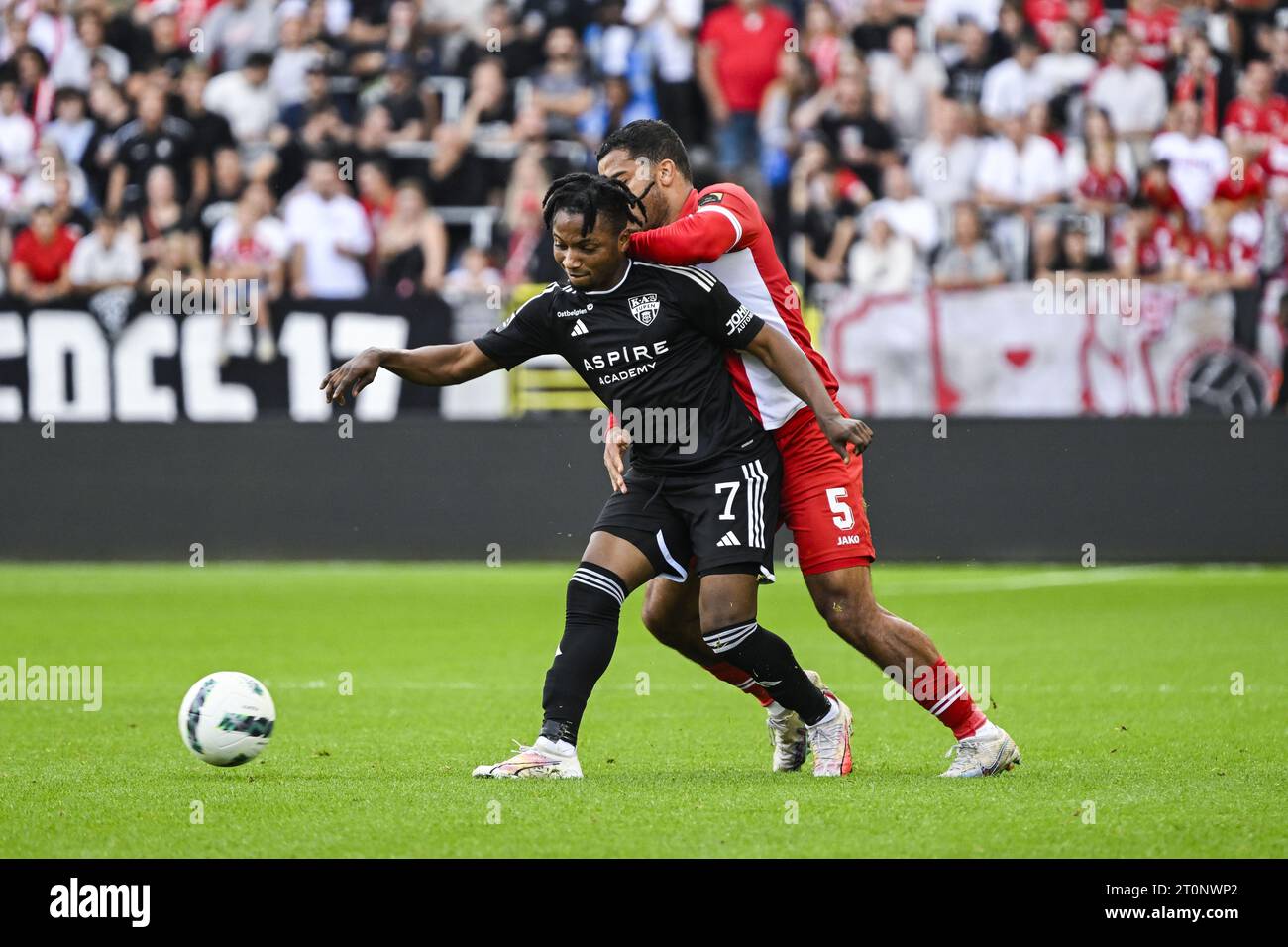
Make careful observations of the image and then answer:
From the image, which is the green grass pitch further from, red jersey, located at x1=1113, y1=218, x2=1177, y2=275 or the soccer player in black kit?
red jersey, located at x1=1113, y1=218, x2=1177, y2=275

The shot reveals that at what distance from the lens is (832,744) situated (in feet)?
22.7

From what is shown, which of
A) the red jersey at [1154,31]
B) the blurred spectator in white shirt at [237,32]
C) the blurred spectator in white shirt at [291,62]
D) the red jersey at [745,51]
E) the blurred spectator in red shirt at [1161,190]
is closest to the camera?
the blurred spectator in red shirt at [1161,190]

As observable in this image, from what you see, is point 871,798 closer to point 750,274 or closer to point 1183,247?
point 750,274

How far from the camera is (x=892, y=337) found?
55.6ft

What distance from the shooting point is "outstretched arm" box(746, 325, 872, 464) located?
6410 millimetres

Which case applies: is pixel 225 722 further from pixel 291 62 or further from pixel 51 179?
pixel 291 62

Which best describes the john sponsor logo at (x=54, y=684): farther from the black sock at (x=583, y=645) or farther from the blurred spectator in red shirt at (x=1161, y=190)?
the blurred spectator in red shirt at (x=1161, y=190)

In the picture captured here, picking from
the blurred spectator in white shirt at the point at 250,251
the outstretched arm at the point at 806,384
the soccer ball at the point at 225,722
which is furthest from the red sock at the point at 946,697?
the blurred spectator in white shirt at the point at 250,251

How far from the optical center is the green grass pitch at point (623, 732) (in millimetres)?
5516

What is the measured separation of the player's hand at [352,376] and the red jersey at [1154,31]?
46.2 ft

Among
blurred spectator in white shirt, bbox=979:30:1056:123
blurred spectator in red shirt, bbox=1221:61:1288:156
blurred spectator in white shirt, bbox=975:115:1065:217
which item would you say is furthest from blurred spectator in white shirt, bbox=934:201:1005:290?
blurred spectator in red shirt, bbox=1221:61:1288:156

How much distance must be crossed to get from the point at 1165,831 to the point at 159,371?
43.6 feet

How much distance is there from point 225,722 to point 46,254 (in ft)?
41.7
